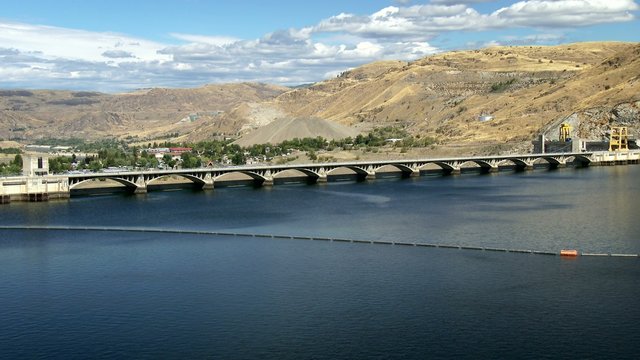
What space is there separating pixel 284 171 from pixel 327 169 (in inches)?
453

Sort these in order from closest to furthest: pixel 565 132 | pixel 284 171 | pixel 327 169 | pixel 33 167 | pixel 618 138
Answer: pixel 33 167 < pixel 327 169 < pixel 284 171 < pixel 618 138 < pixel 565 132

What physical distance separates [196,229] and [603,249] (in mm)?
36440

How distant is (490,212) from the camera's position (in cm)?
8081

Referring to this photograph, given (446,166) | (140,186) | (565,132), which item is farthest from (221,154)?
(565,132)

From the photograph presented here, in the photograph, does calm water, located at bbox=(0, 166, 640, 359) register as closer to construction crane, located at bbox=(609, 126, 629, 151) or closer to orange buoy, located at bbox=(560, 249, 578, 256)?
orange buoy, located at bbox=(560, 249, 578, 256)

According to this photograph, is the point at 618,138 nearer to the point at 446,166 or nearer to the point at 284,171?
the point at 446,166

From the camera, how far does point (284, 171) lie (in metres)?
136

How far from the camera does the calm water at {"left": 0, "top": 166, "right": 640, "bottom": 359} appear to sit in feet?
121

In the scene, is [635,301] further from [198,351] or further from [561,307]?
[198,351]

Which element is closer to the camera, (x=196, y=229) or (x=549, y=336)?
(x=549, y=336)

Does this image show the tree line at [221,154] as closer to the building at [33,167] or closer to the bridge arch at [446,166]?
the building at [33,167]

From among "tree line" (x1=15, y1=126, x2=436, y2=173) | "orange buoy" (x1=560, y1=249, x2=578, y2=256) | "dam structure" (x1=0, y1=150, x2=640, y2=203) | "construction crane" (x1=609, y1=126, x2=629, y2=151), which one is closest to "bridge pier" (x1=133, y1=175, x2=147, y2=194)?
"dam structure" (x1=0, y1=150, x2=640, y2=203)

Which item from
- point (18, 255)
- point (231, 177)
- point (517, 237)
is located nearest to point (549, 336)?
point (517, 237)

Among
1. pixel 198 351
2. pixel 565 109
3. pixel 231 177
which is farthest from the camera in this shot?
pixel 565 109
